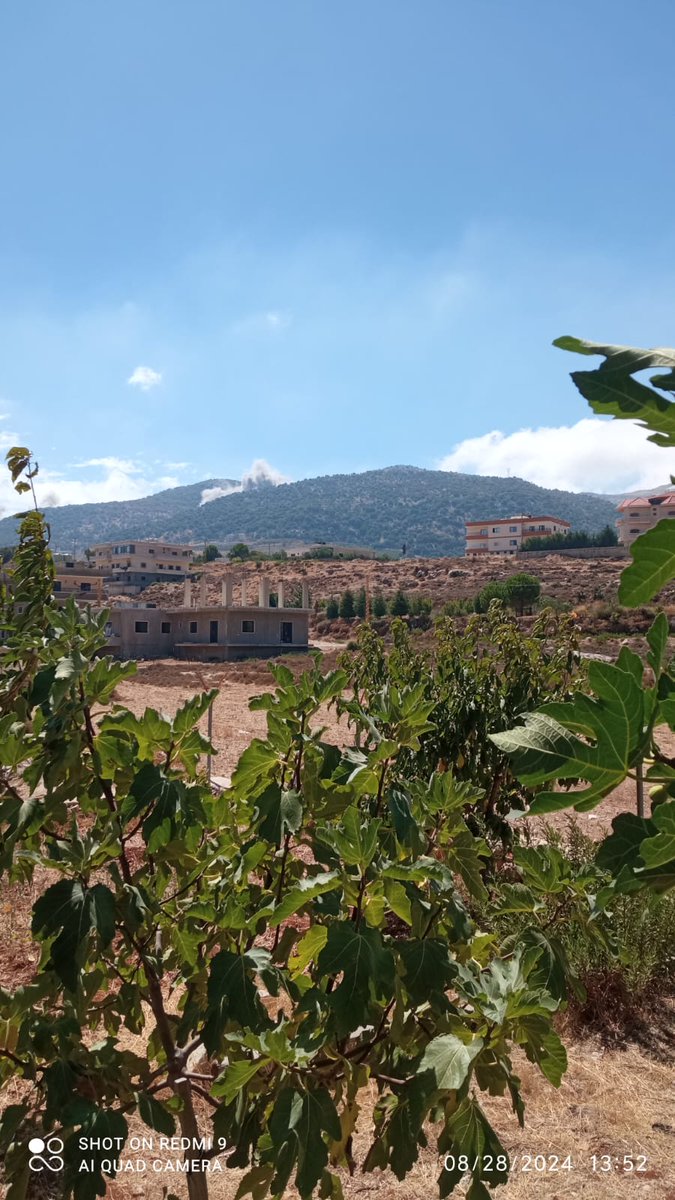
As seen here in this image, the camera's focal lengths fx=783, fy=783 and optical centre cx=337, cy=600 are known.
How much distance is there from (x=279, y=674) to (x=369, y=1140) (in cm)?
244

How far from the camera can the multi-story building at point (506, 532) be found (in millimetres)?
99938

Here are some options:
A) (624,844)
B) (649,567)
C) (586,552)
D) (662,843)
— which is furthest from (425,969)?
(586,552)

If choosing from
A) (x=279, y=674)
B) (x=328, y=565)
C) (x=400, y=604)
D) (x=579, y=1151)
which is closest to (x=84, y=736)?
(x=279, y=674)

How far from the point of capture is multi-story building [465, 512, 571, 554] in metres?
99.9

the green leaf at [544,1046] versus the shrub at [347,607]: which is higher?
the green leaf at [544,1046]

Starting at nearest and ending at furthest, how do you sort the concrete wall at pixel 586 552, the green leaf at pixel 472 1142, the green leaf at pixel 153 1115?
the green leaf at pixel 472 1142, the green leaf at pixel 153 1115, the concrete wall at pixel 586 552

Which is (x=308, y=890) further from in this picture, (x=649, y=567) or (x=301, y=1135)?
(x=649, y=567)

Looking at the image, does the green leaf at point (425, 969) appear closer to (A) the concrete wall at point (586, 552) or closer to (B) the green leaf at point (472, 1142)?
(B) the green leaf at point (472, 1142)

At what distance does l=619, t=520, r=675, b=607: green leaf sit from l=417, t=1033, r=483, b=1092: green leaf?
97 centimetres

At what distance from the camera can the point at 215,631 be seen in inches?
1743

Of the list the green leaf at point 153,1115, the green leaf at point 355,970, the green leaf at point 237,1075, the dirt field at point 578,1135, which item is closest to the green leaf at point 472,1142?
the green leaf at point 355,970

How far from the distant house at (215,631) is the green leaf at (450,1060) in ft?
135

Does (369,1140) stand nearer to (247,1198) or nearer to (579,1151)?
(247,1198)

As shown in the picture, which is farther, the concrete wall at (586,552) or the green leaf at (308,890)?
the concrete wall at (586,552)
